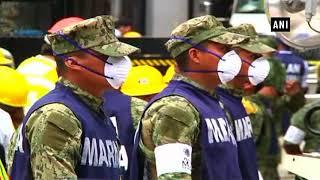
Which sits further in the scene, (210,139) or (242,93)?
(242,93)

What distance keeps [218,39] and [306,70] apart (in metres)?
6.85

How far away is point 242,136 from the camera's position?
5512 mm

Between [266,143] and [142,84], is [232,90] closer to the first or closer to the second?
[142,84]

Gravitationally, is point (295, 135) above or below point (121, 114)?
below

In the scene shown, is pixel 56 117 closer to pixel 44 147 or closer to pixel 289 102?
pixel 44 147

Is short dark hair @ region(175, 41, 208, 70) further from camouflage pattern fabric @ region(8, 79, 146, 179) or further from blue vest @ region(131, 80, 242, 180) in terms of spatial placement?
camouflage pattern fabric @ region(8, 79, 146, 179)

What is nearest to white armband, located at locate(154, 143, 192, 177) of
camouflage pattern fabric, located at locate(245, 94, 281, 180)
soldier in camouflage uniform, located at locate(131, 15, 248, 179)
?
soldier in camouflage uniform, located at locate(131, 15, 248, 179)

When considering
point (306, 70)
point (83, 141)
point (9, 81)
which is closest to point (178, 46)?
point (83, 141)

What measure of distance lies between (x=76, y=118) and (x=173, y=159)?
1.64 ft

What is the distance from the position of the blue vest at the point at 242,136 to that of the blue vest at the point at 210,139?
31.5 inches

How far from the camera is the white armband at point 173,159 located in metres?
4.09

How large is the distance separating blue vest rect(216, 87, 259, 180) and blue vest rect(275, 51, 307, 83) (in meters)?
5.56

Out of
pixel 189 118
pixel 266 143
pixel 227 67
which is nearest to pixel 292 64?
pixel 266 143

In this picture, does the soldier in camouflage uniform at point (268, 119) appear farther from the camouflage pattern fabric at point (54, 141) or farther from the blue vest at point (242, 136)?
the camouflage pattern fabric at point (54, 141)
